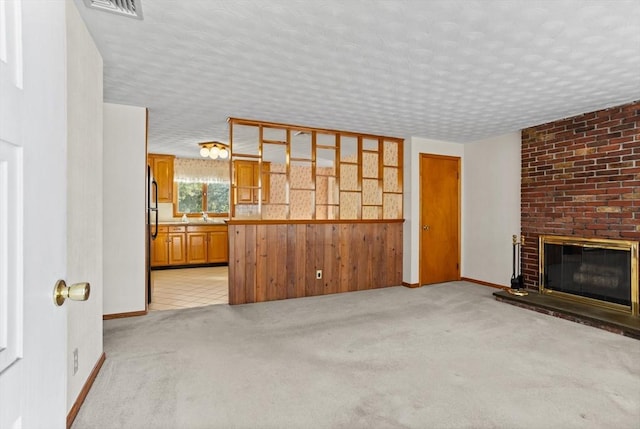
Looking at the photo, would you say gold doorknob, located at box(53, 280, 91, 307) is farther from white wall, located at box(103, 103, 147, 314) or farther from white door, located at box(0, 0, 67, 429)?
white wall, located at box(103, 103, 147, 314)

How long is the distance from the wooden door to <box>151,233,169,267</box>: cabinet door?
4.87 meters

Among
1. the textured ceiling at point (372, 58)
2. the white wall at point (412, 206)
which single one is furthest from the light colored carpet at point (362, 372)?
the textured ceiling at point (372, 58)

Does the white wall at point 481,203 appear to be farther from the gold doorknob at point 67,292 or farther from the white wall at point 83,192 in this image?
the gold doorknob at point 67,292

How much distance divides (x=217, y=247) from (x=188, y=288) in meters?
2.03

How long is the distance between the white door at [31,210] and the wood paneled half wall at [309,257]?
11.9ft

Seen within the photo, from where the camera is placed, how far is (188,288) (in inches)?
215

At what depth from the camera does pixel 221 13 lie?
6.98 ft

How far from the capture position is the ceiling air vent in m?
2.02

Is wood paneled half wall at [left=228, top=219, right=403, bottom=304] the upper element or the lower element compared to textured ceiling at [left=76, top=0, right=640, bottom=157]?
lower

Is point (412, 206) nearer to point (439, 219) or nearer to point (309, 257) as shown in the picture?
point (439, 219)

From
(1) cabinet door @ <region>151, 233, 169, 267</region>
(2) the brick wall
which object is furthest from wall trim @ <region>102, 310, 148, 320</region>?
(2) the brick wall

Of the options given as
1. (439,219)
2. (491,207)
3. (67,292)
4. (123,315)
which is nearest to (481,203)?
(491,207)

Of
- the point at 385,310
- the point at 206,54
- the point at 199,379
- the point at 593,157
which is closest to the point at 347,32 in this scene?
the point at 206,54

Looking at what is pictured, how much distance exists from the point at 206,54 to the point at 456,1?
1768mm
